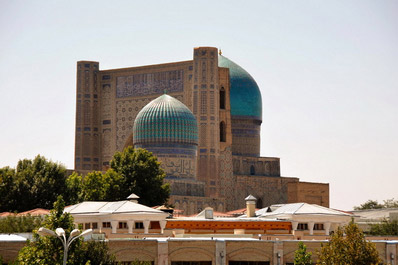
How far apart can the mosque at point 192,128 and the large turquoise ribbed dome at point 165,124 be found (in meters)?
0.07

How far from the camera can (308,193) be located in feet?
265

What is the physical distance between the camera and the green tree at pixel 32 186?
60969 mm

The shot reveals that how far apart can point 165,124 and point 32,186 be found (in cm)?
1544

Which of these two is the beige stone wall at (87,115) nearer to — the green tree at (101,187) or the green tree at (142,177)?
the green tree at (142,177)

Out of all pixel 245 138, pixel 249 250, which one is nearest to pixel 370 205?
pixel 245 138

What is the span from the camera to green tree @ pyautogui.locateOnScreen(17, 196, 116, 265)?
111 feet

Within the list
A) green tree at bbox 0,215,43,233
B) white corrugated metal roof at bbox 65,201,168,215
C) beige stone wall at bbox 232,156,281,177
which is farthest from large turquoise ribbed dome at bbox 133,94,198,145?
green tree at bbox 0,215,43,233

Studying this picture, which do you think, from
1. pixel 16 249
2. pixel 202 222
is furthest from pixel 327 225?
pixel 16 249

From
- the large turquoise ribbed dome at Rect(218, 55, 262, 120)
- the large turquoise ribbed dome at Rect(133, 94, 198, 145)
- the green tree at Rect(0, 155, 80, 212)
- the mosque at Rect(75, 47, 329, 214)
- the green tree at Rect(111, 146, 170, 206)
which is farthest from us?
the large turquoise ribbed dome at Rect(218, 55, 262, 120)

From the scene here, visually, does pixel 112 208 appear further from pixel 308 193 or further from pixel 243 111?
pixel 243 111

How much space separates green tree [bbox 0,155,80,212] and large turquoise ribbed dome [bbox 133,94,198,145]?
12.2m

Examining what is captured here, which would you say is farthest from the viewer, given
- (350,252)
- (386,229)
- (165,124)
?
(165,124)

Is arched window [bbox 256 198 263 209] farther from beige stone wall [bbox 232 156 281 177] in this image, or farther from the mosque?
beige stone wall [bbox 232 156 281 177]

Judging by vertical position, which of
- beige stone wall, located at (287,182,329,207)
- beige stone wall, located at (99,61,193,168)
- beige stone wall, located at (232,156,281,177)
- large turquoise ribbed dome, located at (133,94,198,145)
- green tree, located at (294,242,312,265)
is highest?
beige stone wall, located at (99,61,193,168)
